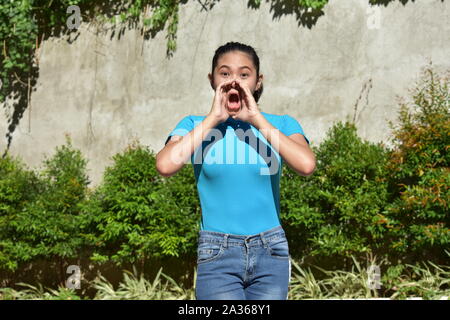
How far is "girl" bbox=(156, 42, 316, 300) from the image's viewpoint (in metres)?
1.66

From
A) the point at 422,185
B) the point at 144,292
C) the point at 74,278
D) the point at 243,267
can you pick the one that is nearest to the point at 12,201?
the point at 74,278

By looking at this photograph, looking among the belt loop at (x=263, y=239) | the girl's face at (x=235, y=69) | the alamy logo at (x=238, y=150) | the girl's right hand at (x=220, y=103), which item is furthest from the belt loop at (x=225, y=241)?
the girl's face at (x=235, y=69)

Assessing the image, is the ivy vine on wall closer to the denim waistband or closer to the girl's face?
the girl's face

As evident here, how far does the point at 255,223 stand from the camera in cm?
171

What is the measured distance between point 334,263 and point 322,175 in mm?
1016

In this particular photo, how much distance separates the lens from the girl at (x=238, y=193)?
65.2 inches

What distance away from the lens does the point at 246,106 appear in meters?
1.70

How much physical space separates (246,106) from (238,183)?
10.3 inches

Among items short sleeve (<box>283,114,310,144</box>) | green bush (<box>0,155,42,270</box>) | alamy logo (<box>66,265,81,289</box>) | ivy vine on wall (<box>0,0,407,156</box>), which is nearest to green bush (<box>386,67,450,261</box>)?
ivy vine on wall (<box>0,0,407,156</box>)

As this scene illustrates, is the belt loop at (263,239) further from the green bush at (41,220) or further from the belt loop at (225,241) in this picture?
the green bush at (41,220)

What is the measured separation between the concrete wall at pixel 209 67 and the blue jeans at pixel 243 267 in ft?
13.7

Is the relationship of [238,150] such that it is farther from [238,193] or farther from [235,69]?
[235,69]

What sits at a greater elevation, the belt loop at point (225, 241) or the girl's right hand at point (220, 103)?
the girl's right hand at point (220, 103)
